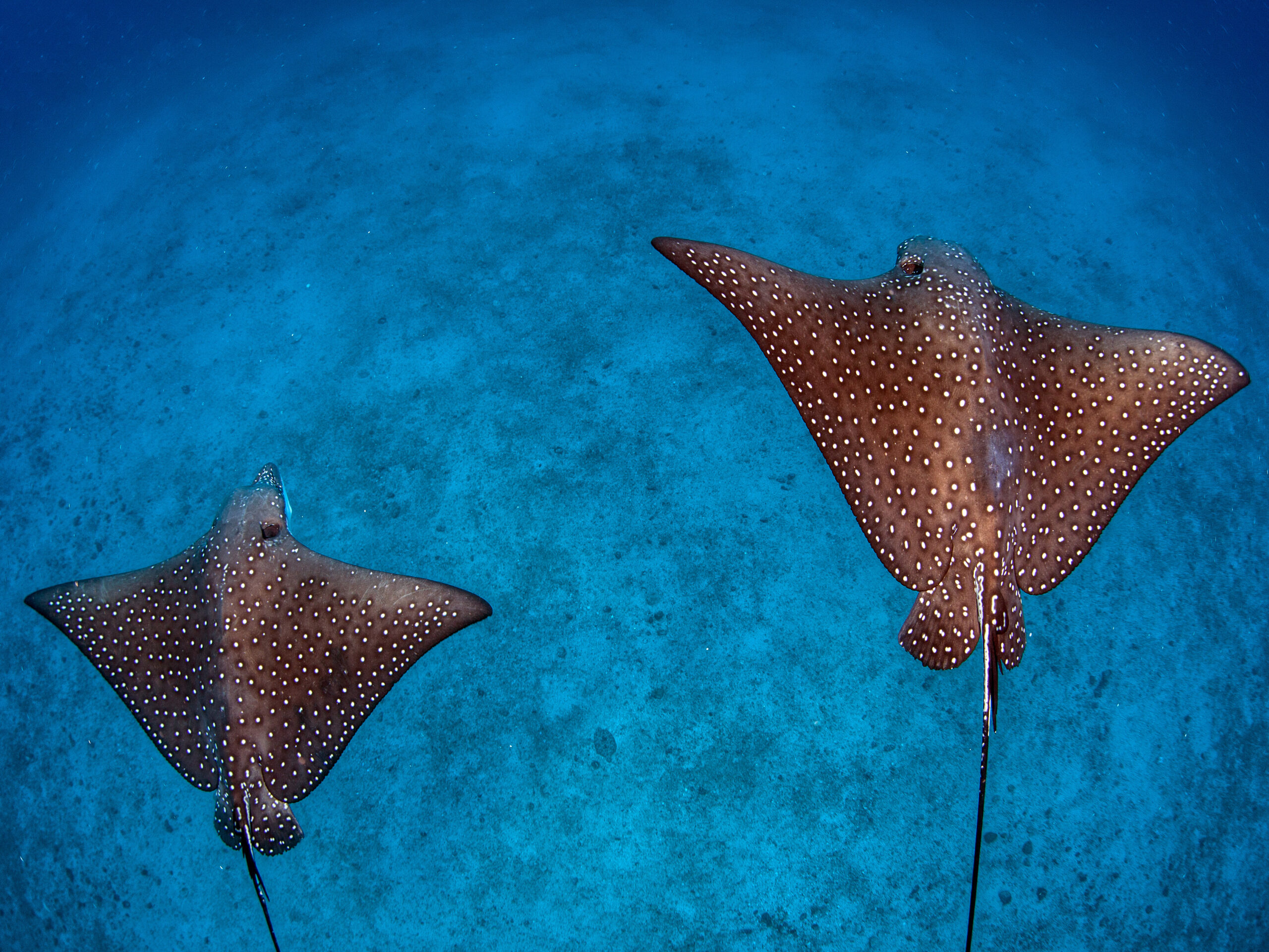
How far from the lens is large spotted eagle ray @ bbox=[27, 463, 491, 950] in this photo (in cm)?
229

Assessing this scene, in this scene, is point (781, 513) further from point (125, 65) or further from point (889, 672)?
point (125, 65)

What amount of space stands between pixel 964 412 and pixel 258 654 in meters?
2.58

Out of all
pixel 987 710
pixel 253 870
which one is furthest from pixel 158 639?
pixel 987 710

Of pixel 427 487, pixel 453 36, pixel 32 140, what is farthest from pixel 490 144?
pixel 32 140

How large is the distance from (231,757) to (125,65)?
23.1 feet

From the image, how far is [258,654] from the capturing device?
2316 mm

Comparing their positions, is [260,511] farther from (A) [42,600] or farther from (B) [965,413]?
(B) [965,413]

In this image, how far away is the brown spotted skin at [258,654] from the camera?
2291 millimetres

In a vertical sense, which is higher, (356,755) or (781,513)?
(781,513)

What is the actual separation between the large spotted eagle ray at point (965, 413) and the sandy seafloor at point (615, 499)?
0.65 m

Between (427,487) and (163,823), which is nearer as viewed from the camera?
(163,823)

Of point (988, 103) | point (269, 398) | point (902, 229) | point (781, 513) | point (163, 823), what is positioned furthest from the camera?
point (988, 103)

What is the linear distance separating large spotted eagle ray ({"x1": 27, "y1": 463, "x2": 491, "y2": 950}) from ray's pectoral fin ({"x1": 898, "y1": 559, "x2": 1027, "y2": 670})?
5.03 ft

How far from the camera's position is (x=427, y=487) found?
10.9 ft
